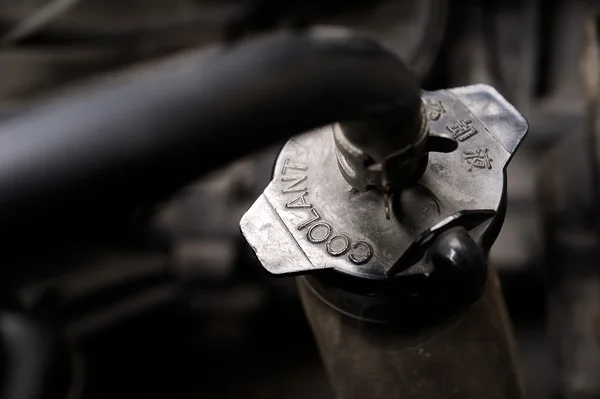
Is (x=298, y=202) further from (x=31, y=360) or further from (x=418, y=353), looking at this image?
(x=31, y=360)

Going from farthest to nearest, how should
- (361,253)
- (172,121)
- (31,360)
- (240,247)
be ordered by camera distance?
1. (240,247)
2. (31,360)
3. (361,253)
4. (172,121)

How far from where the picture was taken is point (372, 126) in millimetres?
284

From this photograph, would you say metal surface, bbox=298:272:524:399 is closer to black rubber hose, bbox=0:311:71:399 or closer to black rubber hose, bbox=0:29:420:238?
black rubber hose, bbox=0:29:420:238

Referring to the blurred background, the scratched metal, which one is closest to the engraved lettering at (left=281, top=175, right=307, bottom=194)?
the scratched metal

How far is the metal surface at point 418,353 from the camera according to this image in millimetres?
372

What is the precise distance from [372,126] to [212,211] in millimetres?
613

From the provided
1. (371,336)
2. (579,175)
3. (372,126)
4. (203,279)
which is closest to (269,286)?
(203,279)

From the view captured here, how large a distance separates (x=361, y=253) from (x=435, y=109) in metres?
0.10

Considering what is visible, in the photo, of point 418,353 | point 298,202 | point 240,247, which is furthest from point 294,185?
point 240,247

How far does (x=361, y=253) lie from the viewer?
13.1 inches

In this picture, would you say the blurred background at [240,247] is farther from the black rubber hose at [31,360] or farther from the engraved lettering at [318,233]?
the engraved lettering at [318,233]

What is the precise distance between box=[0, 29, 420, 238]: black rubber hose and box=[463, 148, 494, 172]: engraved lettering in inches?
4.6

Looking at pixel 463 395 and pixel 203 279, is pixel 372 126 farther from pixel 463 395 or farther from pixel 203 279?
pixel 203 279

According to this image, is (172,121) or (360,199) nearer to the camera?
(172,121)
